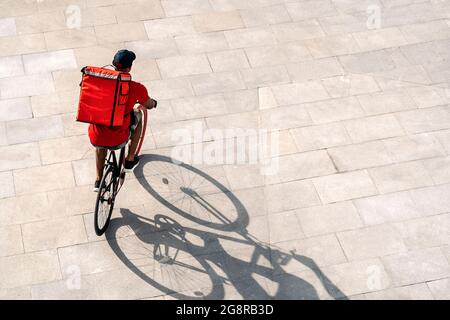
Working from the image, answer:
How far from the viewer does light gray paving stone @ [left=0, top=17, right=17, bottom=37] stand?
1142cm

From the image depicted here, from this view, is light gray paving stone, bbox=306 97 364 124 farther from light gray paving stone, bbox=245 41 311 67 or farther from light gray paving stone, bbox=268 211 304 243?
light gray paving stone, bbox=268 211 304 243

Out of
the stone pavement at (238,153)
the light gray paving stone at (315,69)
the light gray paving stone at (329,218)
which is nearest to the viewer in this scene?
the stone pavement at (238,153)

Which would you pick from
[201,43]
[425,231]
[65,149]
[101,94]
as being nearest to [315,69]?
[201,43]

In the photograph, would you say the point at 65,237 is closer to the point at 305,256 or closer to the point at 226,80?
the point at 305,256

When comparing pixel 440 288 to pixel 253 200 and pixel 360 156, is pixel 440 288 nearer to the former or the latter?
pixel 360 156

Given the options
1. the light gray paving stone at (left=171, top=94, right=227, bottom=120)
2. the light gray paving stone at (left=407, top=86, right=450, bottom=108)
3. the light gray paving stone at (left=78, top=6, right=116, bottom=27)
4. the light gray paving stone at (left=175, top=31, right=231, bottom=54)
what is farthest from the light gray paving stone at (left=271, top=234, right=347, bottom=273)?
the light gray paving stone at (left=78, top=6, right=116, bottom=27)

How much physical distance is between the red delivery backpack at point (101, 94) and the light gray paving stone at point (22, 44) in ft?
12.9

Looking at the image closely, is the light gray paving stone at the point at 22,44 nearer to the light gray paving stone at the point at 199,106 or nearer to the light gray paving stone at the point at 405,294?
the light gray paving stone at the point at 199,106

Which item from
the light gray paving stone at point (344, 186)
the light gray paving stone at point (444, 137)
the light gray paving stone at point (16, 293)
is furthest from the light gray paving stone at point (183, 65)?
the light gray paving stone at point (16, 293)

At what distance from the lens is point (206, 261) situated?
8.52 metres

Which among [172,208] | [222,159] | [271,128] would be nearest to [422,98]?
[271,128]

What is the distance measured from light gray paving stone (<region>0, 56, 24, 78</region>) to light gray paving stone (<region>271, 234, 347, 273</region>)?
16.9 feet

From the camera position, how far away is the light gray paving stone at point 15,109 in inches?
397

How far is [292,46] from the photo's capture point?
37.8 feet
